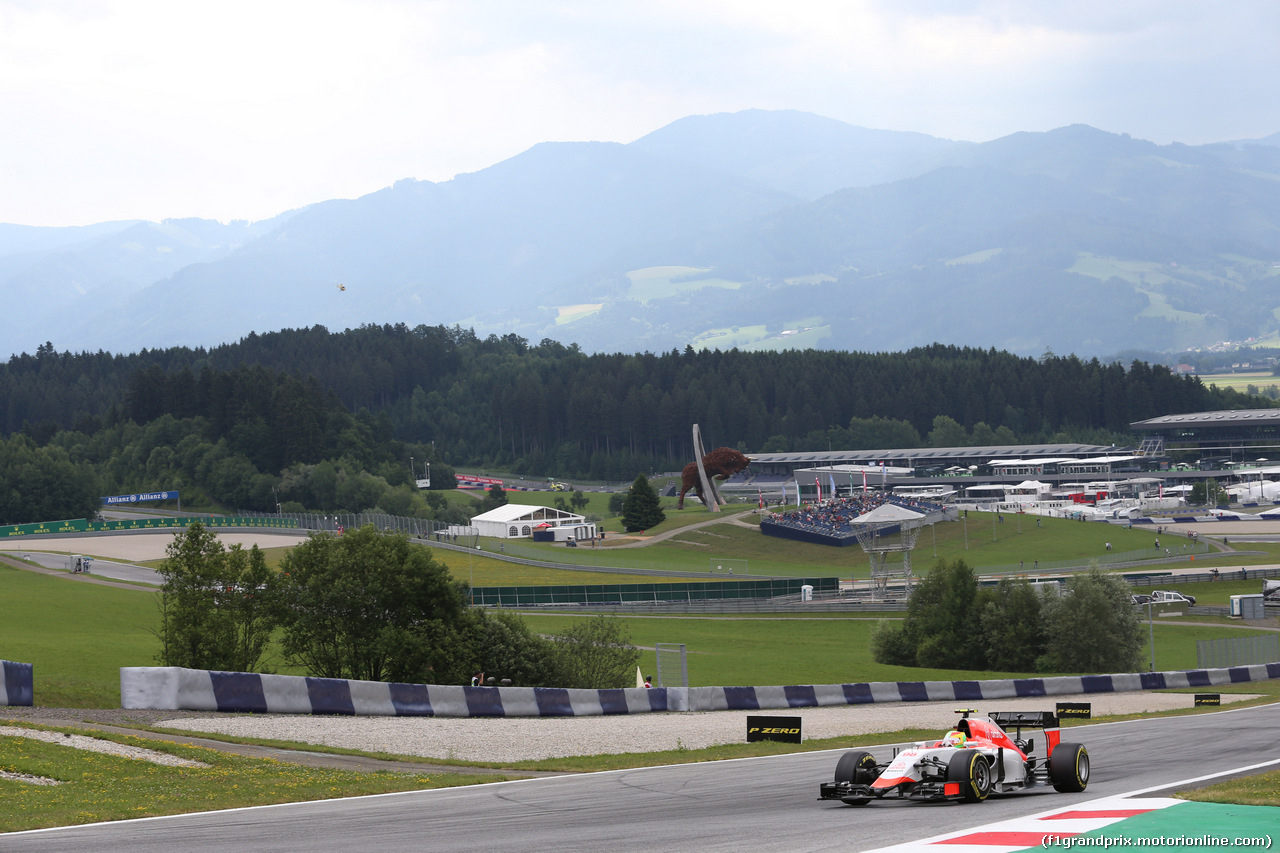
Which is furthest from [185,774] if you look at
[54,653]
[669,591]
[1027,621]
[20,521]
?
[20,521]

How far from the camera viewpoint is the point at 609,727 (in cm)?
2941

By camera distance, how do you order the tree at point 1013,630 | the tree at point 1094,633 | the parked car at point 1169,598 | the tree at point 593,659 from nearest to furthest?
the tree at point 593,659 → the tree at point 1094,633 → the tree at point 1013,630 → the parked car at point 1169,598

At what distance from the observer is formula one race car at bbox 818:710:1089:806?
15.9 metres

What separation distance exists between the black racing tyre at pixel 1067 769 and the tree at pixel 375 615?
30129mm

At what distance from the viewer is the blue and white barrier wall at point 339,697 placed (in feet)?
84.7

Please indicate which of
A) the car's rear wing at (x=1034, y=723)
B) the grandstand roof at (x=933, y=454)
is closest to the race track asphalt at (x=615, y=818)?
the car's rear wing at (x=1034, y=723)

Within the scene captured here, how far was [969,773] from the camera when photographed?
15.8 m

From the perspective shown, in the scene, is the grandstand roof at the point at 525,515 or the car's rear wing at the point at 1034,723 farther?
the grandstand roof at the point at 525,515

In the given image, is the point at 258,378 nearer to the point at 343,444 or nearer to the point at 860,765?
the point at 343,444

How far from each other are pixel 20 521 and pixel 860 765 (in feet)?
497

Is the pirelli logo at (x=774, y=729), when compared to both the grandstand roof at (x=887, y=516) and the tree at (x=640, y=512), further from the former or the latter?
the tree at (x=640, y=512)

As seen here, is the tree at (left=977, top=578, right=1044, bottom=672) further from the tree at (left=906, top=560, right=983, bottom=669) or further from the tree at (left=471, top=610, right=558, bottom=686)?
the tree at (left=471, top=610, right=558, bottom=686)

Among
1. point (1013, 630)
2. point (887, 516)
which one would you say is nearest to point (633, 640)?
point (1013, 630)

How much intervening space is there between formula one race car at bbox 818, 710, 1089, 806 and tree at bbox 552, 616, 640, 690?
30.8 metres
